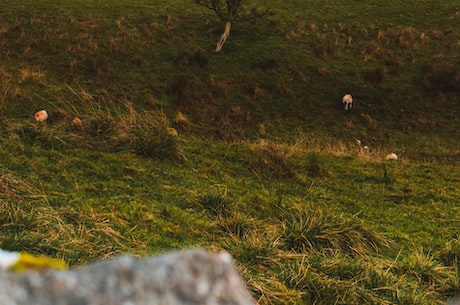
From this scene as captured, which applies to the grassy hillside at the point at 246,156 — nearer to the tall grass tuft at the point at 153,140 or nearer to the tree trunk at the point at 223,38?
the tall grass tuft at the point at 153,140

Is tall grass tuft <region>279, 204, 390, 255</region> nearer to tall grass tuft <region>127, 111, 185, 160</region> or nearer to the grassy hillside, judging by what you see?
the grassy hillside

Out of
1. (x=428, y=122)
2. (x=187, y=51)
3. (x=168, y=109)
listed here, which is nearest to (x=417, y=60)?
(x=428, y=122)

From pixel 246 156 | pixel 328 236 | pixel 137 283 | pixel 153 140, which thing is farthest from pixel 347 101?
pixel 137 283

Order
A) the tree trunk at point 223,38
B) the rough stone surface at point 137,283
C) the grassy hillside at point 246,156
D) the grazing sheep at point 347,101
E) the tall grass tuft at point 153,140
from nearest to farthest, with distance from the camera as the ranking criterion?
the rough stone surface at point 137,283 < the grassy hillside at point 246,156 < the tall grass tuft at point 153,140 < the grazing sheep at point 347,101 < the tree trunk at point 223,38

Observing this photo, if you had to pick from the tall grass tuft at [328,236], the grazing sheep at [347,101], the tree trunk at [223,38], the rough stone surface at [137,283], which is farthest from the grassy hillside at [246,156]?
the rough stone surface at [137,283]

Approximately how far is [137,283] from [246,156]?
979 centimetres

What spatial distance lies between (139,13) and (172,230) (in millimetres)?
28280

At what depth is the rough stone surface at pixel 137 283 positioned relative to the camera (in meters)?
0.83

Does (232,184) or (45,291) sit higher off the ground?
(45,291)

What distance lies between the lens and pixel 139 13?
32.5m

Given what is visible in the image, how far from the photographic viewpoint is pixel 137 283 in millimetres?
884

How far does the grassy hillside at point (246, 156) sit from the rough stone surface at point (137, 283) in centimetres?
366

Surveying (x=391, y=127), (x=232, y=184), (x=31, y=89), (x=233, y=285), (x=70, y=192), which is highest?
(x=233, y=285)

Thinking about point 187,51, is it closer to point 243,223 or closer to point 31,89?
point 31,89
